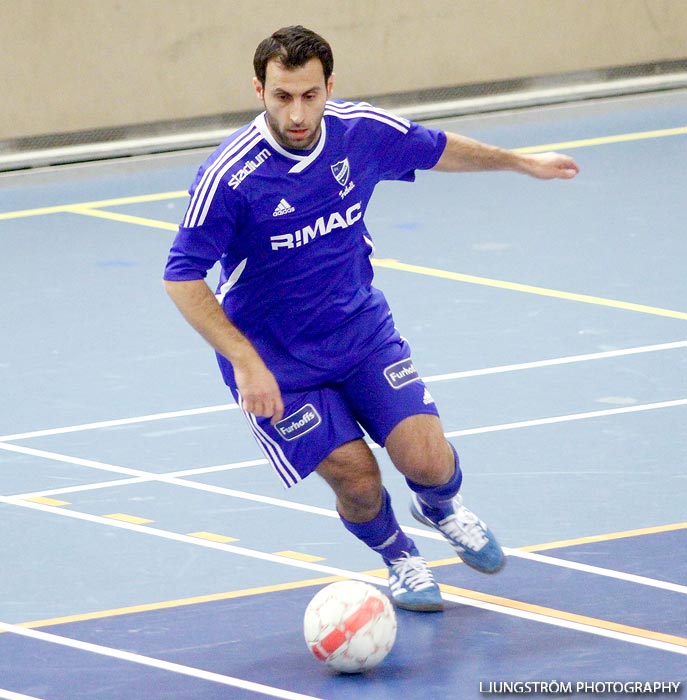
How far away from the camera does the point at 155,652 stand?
6.02m

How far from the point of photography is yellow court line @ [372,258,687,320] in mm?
10289

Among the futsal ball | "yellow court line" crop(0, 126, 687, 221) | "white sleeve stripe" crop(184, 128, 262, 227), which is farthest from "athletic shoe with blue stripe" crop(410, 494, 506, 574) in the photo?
"yellow court line" crop(0, 126, 687, 221)

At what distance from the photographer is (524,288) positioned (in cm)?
1096

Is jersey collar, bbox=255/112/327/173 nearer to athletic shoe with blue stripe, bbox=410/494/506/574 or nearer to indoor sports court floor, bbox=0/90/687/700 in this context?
athletic shoe with blue stripe, bbox=410/494/506/574

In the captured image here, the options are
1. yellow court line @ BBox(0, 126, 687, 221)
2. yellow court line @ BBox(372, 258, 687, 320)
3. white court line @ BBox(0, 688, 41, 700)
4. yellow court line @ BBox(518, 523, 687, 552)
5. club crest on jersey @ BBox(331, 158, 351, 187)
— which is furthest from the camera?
yellow court line @ BBox(0, 126, 687, 221)

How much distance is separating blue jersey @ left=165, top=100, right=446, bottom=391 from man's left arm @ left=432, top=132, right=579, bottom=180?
3.7 inches

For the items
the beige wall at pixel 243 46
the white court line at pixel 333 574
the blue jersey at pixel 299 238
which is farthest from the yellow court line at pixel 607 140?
the blue jersey at pixel 299 238

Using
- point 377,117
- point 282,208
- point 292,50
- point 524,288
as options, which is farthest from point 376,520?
point 524,288

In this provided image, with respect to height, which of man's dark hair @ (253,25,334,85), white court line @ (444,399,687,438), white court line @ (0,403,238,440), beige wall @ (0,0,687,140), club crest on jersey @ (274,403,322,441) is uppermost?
beige wall @ (0,0,687,140)

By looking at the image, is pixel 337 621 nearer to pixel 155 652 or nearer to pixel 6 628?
pixel 155 652

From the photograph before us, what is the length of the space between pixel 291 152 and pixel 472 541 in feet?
5.33

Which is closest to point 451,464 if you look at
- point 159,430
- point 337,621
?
point 337,621

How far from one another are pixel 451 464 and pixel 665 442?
Answer: 6.93 feet

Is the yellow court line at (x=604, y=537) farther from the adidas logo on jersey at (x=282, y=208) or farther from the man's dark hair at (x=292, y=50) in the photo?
the man's dark hair at (x=292, y=50)
